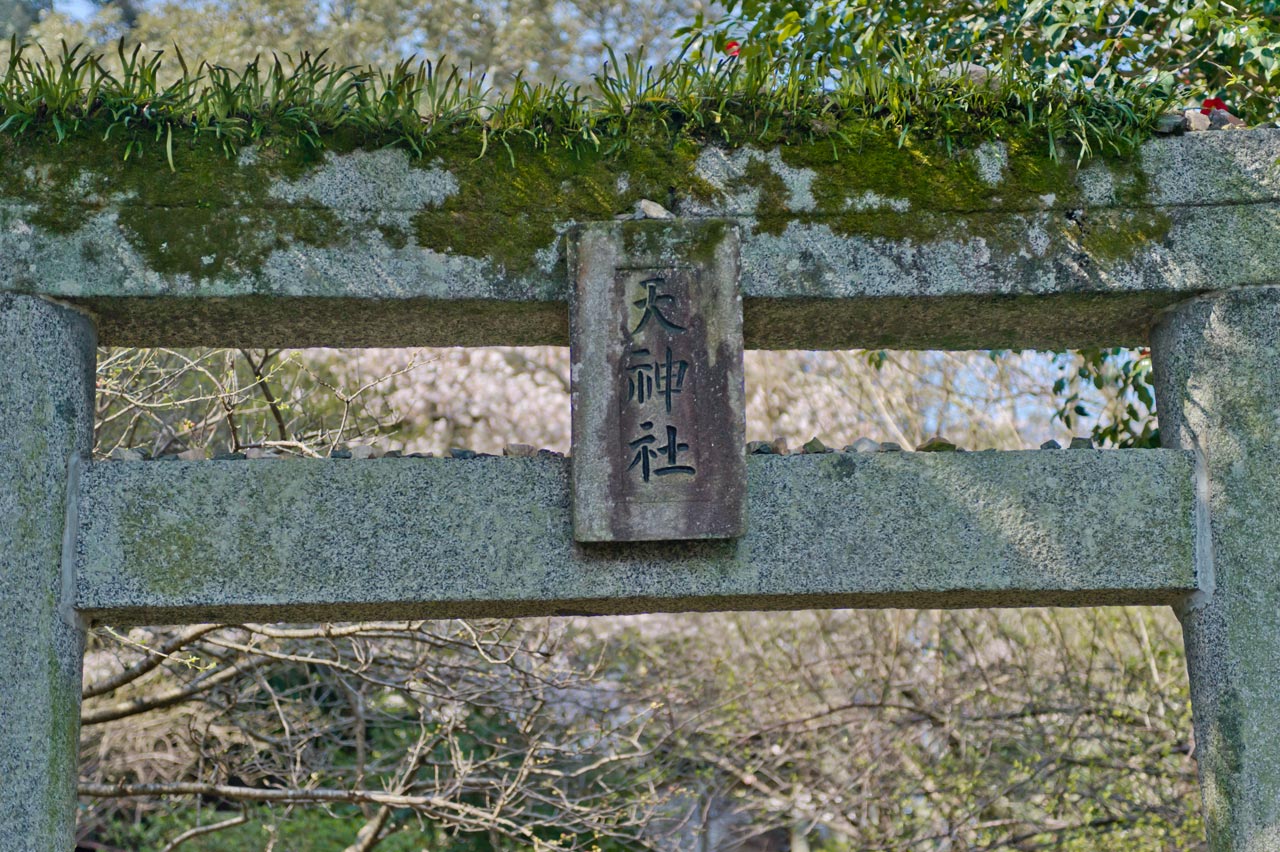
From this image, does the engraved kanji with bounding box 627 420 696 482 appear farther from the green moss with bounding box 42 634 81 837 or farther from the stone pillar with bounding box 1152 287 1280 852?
the green moss with bounding box 42 634 81 837

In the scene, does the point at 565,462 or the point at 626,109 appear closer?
the point at 565,462

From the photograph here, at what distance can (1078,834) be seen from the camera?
6.76 meters

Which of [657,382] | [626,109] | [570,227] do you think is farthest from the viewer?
[626,109]

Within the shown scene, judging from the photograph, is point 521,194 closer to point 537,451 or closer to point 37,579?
point 537,451

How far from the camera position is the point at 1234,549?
2.90 meters

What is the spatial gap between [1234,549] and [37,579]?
2.63 meters

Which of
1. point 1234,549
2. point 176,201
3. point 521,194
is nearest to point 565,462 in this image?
point 521,194

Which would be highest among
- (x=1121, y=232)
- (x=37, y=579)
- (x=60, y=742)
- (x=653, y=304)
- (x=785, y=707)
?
(x=1121, y=232)

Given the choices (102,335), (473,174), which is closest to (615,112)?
(473,174)

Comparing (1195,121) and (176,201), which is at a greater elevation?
(1195,121)

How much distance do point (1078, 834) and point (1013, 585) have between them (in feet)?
14.9

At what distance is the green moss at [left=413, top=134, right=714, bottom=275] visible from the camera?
299 centimetres

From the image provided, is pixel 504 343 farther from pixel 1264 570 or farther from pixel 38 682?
pixel 1264 570

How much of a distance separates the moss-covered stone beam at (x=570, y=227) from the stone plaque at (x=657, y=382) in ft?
0.34
